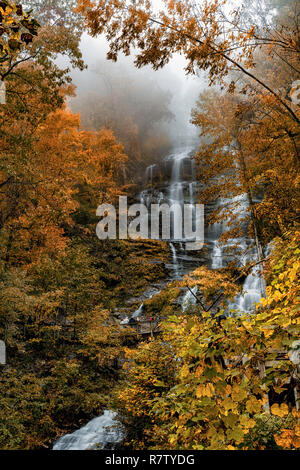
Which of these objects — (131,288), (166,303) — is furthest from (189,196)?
(166,303)

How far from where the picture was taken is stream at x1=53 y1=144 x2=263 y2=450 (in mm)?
6863

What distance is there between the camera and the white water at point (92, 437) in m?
6.53

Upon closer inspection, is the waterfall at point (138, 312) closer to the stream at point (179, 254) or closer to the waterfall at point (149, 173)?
the stream at point (179, 254)

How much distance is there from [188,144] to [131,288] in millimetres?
34713

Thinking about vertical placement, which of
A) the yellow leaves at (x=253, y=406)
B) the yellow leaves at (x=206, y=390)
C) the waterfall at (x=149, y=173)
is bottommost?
the yellow leaves at (x=253, y=406)

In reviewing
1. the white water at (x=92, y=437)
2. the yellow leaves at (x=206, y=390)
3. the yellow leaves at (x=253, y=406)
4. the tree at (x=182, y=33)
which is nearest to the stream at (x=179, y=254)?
the white water at (x=92, y=437)

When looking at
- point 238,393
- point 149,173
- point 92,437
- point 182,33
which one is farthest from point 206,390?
point 149,173

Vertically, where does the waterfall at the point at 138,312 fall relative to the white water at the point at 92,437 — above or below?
above

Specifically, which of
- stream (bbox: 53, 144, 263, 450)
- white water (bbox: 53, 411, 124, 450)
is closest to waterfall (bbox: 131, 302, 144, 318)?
stream (bbox: 53, 144, 263, 450)

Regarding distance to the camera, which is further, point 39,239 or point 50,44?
point 39,239

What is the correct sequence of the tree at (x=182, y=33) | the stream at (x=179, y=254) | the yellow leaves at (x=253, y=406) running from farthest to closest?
the stream at (x=179, y=254) → the tree at (x=182, y=33) → the yellow leaves at (x=253, y=406)
